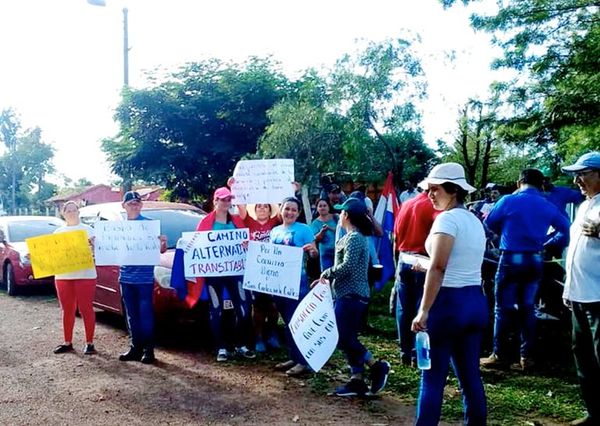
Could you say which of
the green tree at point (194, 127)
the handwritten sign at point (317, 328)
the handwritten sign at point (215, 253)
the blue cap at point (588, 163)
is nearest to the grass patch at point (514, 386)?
the handwritten sign at point (317, 328)

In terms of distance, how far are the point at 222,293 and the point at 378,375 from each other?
7.02ft

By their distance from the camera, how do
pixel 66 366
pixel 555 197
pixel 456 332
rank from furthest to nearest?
pixel 555 197 → pixel 66 366 → pixel 456 332

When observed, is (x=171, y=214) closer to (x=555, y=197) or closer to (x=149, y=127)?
(x=555, y=197)

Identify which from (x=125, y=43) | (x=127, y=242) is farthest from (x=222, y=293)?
(x=125, y=43)

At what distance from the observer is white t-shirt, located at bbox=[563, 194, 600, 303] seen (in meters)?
4.46

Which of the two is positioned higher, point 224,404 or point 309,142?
point 309,142

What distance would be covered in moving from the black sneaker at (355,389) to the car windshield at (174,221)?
11.3 ft

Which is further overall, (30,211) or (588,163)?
(30,211)

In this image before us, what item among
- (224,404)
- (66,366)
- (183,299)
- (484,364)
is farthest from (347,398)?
(66,366)

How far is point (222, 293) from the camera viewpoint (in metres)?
6.86

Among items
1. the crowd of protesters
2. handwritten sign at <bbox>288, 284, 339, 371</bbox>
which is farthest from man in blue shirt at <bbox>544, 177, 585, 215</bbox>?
handwritten sign at <bbox>288, 284, 339, 371</bbox>

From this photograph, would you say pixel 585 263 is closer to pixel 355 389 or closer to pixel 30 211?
pixel 355 389

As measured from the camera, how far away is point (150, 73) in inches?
830

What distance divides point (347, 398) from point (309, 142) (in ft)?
33.7
